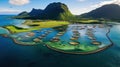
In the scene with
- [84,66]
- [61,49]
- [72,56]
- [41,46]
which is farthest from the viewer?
[41,46]

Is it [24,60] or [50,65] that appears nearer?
[50,65]

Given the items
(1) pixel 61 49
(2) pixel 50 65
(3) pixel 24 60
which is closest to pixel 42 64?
(2) pixel 50 65

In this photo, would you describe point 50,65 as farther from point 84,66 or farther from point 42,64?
point 84,66

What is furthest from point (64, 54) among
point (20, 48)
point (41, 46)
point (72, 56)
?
point (20, 48)

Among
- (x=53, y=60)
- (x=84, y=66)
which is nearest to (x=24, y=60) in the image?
(x=53, y=60)

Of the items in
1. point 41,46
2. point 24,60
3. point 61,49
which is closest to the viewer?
point 24,60

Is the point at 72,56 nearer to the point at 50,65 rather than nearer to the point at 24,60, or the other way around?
the point at 50,65

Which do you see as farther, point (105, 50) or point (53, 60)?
point (105, 50)

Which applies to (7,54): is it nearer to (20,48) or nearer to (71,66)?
(20,48)

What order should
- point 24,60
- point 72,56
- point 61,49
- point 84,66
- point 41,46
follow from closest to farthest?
point 84,66 < point 24,60 < point 72,56 < point 61,49 < point 41,46
